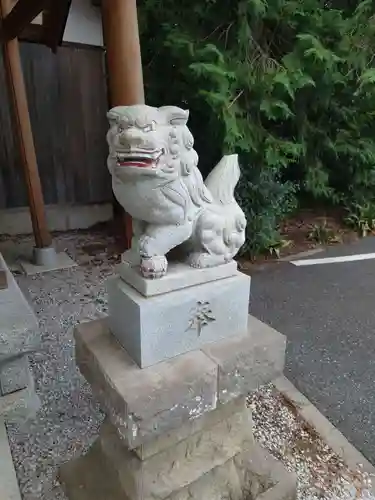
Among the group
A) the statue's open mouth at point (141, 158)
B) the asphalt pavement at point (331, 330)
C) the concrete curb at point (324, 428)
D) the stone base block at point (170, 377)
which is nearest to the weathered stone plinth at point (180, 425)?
the stone base block at point (170, 377)

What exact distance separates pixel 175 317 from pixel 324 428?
1213 millimetres

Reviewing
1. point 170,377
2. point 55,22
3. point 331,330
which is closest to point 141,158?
point 170,377

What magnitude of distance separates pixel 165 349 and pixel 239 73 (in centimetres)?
308

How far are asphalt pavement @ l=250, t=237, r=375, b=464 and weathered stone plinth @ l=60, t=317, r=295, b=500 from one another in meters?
0.71

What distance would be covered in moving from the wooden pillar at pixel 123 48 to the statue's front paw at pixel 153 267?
4.37 feet

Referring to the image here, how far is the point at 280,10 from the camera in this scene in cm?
395

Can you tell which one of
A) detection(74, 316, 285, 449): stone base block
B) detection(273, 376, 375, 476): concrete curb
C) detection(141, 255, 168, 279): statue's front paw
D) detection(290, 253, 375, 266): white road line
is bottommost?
detection(290, 253, 375, 266): white road line

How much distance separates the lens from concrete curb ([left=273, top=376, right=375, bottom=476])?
1.84 m

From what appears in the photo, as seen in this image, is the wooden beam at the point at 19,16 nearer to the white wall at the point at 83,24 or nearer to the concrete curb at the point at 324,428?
the white wall at the point at 83,24

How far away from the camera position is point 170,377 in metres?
1.21

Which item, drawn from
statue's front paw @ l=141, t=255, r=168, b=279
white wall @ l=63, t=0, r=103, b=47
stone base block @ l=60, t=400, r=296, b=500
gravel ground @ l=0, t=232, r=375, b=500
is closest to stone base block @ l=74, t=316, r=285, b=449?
stone base block @ l=60, t=400, r=296, b=500

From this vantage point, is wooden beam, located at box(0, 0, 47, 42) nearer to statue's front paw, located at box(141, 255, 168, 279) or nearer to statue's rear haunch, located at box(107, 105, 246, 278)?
statue's rear haunch, located at box(107, 105, 246, 278)

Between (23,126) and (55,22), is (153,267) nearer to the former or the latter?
(23,126)

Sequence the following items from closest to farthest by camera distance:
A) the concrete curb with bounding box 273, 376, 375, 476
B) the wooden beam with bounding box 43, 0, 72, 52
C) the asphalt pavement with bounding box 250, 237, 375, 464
Result: the concrete curb with bounding box 273, 376, 375, 476 < the asphalt pavement with bounding box 250, 237, 375, 464 < the wooden beam with bounding box 43, 0, 72, 52
